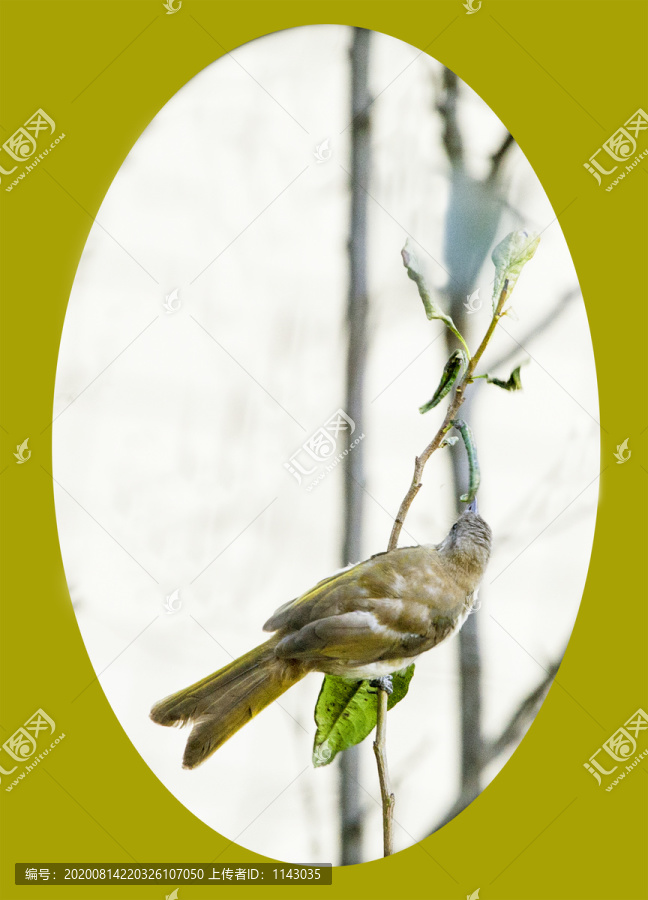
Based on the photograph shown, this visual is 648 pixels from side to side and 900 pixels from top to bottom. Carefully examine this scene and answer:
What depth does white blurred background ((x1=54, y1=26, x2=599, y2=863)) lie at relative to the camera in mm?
1407

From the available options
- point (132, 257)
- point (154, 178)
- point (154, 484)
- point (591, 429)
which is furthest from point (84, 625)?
point (591, 429)

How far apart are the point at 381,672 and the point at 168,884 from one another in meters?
0.57

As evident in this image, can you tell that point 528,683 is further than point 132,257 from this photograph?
Yes

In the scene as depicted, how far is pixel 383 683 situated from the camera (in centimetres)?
144

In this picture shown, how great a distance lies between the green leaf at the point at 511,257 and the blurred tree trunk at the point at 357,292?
0.24 meters

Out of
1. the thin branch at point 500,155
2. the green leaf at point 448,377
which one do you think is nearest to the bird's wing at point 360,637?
the green leaf at point 448,377

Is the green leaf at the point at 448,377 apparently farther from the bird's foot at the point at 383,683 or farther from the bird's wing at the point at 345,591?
the bird's foot at the point at 383,683

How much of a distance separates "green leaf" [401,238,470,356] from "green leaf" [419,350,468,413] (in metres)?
0.05

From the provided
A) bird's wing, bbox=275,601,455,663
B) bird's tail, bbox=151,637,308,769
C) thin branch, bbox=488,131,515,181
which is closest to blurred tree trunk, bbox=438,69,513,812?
thin branch, bbox=488,131,515,181

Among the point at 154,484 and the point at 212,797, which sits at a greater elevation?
the point at 154,484

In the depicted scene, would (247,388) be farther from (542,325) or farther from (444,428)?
(542,325)

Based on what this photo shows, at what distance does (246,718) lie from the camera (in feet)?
4.65

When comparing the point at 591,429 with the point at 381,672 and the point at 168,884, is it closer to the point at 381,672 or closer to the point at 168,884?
the point at 381,672

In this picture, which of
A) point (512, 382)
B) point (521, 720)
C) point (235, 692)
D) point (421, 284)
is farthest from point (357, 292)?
point (521, 720)
